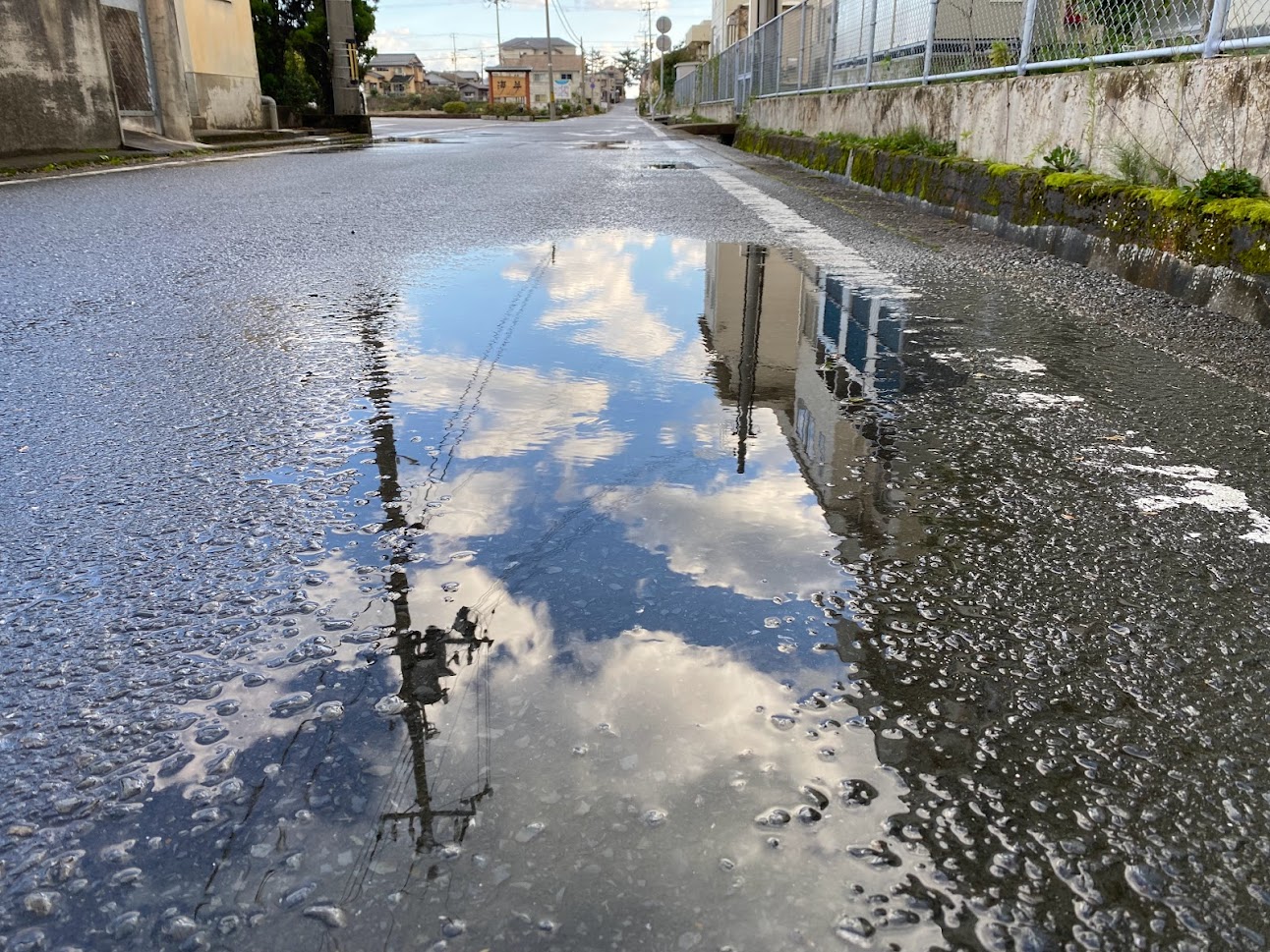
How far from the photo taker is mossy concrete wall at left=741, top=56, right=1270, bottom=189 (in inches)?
160

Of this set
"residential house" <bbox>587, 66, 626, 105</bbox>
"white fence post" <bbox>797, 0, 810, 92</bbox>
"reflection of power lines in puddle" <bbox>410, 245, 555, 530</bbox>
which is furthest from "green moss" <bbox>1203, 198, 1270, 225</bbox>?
"residential house" <bbox>587, 66, 626, 105</bbox>

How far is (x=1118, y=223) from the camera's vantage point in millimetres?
4680

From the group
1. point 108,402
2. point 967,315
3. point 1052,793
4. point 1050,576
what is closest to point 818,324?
point 967,315

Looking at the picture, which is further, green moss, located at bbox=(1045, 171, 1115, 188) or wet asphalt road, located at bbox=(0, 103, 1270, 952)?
green moss, located at bbox=(1045, 171, 1115, 188)

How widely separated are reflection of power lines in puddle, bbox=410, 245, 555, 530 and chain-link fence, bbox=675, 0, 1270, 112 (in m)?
3.37

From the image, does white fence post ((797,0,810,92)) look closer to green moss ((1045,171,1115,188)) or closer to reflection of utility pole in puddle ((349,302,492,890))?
green moss ((1045,171,1115,188))

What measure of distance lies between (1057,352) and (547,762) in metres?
2.72

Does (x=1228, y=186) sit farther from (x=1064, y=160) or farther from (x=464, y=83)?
(x=464, y=83)

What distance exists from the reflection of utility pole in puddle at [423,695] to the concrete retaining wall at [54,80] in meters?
13.2

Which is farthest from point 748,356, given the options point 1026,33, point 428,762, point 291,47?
point 291,47

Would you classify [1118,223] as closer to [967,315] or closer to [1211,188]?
[1211,188]

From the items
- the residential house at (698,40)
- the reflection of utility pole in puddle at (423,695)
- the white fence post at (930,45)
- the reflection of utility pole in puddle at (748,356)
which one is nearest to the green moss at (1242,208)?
the reflection of utility pole in puddle at (748,356)

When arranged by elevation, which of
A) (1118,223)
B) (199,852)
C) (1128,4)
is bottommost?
(199,852)

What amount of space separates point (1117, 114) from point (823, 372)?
3200 mm
